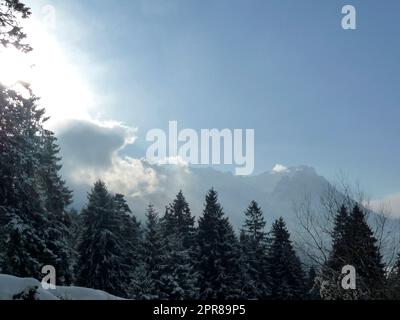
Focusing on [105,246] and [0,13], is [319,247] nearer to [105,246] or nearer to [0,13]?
[0,13]

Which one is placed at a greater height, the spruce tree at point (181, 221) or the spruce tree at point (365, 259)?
the spruce tree at point (181, 221)

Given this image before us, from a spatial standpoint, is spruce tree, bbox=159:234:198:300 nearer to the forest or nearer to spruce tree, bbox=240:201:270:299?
the forest

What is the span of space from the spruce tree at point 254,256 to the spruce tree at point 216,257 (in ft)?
10.5

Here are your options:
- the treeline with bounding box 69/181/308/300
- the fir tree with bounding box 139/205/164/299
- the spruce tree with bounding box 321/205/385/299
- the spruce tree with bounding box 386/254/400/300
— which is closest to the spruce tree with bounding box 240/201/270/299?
the treeline with bounding box 69/181/308/300

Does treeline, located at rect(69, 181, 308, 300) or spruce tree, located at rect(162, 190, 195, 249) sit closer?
treeline, located at rect(69, 181, 308, 300)

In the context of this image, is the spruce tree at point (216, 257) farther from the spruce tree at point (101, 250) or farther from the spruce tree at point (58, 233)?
the spruce tree at point (58, 233)

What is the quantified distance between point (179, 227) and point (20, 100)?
36.6m

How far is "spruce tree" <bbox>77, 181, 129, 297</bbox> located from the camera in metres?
39.0

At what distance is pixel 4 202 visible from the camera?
1964 cm

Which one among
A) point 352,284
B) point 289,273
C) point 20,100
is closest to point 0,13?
point 20,100

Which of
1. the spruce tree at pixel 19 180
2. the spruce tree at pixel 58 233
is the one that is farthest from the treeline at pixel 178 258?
the spruce tree at pixel 19 180

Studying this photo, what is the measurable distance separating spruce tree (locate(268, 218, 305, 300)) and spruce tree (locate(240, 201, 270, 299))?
3.20 feet

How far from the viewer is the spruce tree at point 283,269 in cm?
5041
